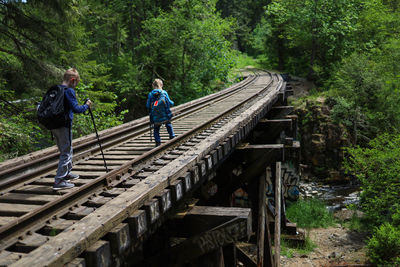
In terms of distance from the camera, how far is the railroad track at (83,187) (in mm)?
2248

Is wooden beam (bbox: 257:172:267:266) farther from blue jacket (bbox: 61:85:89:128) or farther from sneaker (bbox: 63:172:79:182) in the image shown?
blue jacket (bbox: 61:85:89:128)

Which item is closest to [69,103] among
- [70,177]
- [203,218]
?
[70,177]

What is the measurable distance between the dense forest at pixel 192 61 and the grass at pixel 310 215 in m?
1.37

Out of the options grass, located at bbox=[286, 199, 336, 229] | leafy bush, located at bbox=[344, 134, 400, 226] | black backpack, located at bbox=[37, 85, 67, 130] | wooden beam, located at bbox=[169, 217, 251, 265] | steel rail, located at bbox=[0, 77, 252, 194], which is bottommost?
grass, located at bbox=[286, 199, 336, 229]

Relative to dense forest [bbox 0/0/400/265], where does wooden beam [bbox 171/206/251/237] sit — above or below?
below

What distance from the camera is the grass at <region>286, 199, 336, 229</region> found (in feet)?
36.5

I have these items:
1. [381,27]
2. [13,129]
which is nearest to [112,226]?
[13,129]

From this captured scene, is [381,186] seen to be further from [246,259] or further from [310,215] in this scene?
[246,259]

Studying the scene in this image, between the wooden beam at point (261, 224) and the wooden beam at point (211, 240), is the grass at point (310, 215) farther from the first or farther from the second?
the wooden beam at point (211, 240)

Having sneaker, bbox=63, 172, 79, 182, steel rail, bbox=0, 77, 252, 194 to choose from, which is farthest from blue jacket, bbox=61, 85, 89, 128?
steel rail, bbox=0, 77, 252, 194

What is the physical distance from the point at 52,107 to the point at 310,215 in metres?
10.8

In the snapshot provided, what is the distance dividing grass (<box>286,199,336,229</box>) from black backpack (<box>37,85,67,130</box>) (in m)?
10.2

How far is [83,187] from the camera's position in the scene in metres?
3.04

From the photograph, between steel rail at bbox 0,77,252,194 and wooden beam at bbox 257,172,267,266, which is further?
wooden beam at bbox 257,172,267,266
